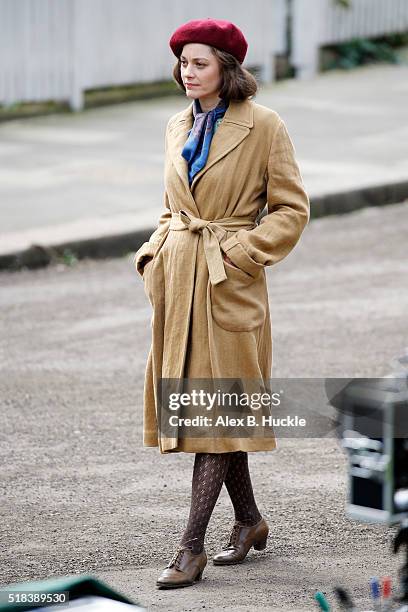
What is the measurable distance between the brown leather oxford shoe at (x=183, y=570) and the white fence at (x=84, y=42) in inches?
424

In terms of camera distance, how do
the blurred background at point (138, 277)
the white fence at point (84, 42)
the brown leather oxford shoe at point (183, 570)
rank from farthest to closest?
1. the white fence at point (84, 42)
2. the blurred background at point (138, 277)
3. the brown leather oxford shoe at point (183, 570)

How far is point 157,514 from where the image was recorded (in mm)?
5316

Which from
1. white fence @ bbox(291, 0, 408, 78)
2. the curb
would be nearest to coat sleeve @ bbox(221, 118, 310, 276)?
the curb

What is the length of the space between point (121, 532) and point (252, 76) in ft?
5.60

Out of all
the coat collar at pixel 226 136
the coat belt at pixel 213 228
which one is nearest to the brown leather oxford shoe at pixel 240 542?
the coat belt at pixel 213 228

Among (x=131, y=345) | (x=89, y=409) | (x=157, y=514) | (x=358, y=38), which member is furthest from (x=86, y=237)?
(x=358, y=38)

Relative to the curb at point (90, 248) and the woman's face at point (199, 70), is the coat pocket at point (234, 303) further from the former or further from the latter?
the curb at point (90, 248)

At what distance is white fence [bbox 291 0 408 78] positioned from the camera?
58.8ft

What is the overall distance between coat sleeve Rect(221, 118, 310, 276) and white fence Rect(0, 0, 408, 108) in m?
10.5

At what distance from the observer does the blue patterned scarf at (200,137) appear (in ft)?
15.3

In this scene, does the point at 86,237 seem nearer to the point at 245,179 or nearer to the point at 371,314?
the point at 371,314

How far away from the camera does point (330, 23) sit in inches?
720

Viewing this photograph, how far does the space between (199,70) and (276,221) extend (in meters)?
0.55

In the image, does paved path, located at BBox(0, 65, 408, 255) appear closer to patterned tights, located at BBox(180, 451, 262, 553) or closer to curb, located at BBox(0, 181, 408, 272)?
curb, located at BBox(0, 181, 408, 272)
